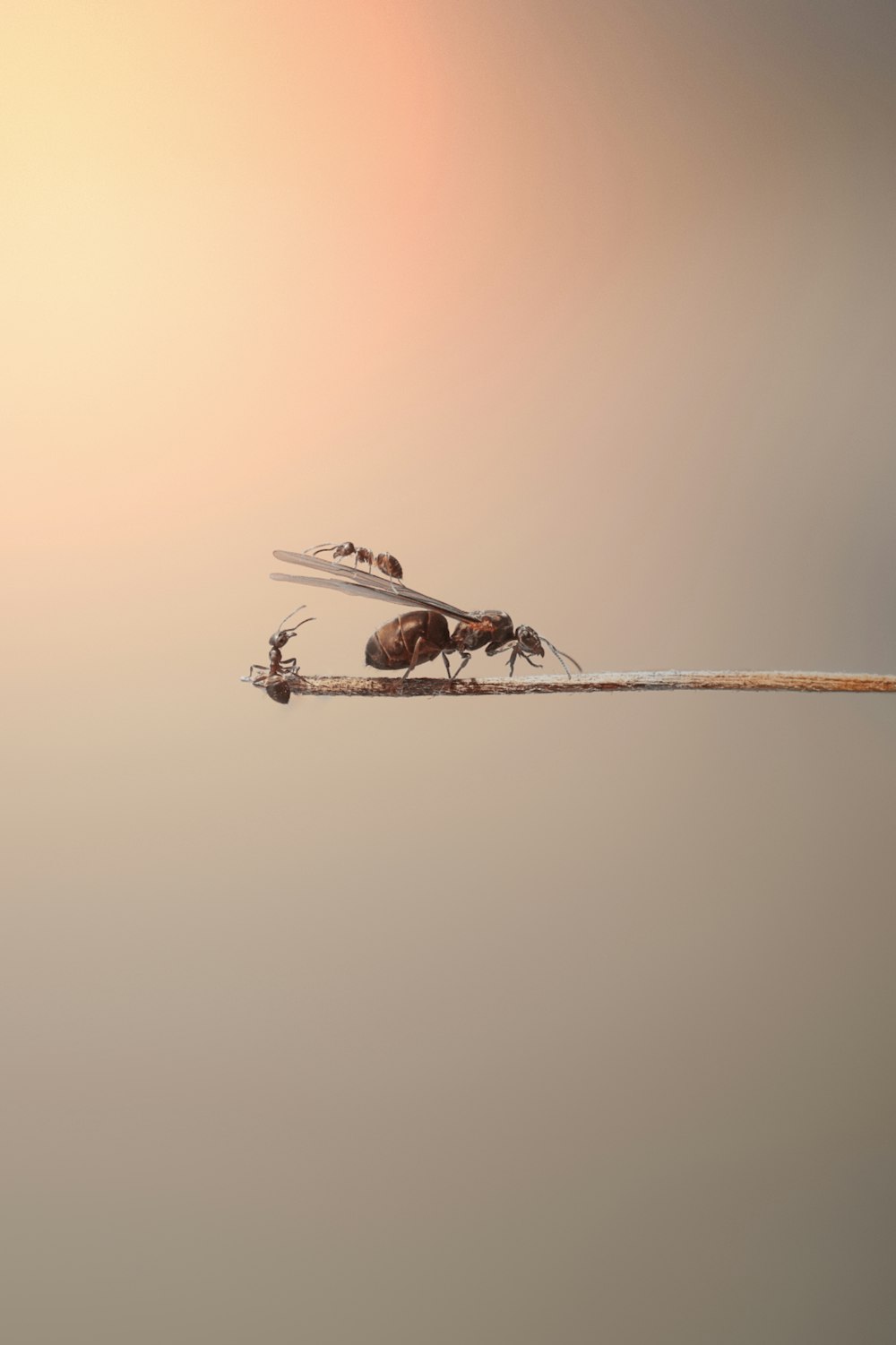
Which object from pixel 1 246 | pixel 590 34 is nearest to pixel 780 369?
pixel 590 34

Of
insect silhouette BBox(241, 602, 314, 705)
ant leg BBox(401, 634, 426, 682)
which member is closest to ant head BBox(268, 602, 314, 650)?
insect silhouette BBox(241, 602, 314, 705)

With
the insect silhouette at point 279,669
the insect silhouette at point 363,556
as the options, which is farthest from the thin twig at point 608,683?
the insect silhouette at point 363,556

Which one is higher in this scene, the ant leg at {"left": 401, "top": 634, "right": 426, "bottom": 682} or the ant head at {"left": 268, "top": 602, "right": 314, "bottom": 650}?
the ant head at {"left": 268, "top": 602, "right": 314, "bottom": 650}

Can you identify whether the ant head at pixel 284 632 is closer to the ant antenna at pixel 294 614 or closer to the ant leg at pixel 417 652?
the ant antenna at pixel 294 614

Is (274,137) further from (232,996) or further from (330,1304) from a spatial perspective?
(330,1304)

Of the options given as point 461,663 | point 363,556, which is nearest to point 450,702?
point 461,663

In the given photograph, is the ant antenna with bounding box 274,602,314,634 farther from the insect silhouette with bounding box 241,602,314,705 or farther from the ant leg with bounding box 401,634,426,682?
the ant leg with bounding box 401,634,426,682

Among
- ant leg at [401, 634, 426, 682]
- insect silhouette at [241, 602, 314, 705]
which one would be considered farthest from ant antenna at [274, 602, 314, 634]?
ant leg at [401, 634, 426, 682]
